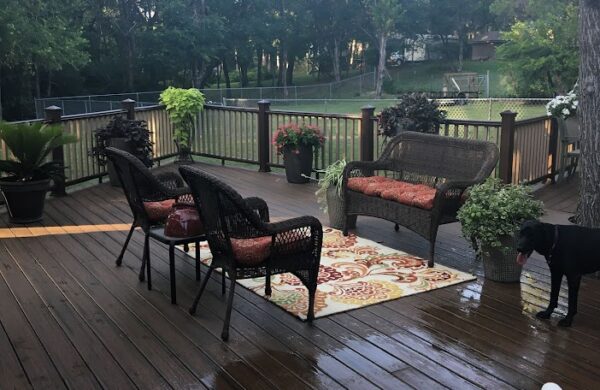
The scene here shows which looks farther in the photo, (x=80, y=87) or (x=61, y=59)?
(x=80, y=87)

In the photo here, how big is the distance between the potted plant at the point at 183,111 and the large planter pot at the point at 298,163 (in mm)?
1996

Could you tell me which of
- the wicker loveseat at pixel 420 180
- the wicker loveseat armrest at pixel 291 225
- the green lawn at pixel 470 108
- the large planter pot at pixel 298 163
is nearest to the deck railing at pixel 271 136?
the large planter pot at pixel 298 163

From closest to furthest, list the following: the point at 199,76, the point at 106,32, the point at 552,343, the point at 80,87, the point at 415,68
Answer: the point at 552,343
the point at 80,87
the point at 106,32
the point at 199,76
the point at 415,68

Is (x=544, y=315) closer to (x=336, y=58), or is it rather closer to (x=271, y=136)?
(x=271, y=136)

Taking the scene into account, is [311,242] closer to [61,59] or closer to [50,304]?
[50,304]

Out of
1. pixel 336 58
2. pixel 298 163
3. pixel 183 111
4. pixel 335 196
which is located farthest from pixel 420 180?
pixel 336 58

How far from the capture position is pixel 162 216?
14.3ft

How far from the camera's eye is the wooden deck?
2.95m

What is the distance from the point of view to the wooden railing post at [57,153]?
24.0 ft

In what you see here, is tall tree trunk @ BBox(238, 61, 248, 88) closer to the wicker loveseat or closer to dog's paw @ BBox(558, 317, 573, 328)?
the wicker loveseat

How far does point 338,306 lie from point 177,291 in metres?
1.07

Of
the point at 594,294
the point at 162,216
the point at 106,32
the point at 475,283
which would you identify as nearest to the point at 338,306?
the point at 475,283

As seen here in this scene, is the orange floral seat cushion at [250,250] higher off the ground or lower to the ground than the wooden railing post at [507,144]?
lower

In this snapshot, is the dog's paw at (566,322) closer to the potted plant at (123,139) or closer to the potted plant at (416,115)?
the potted plant at (416,115)
